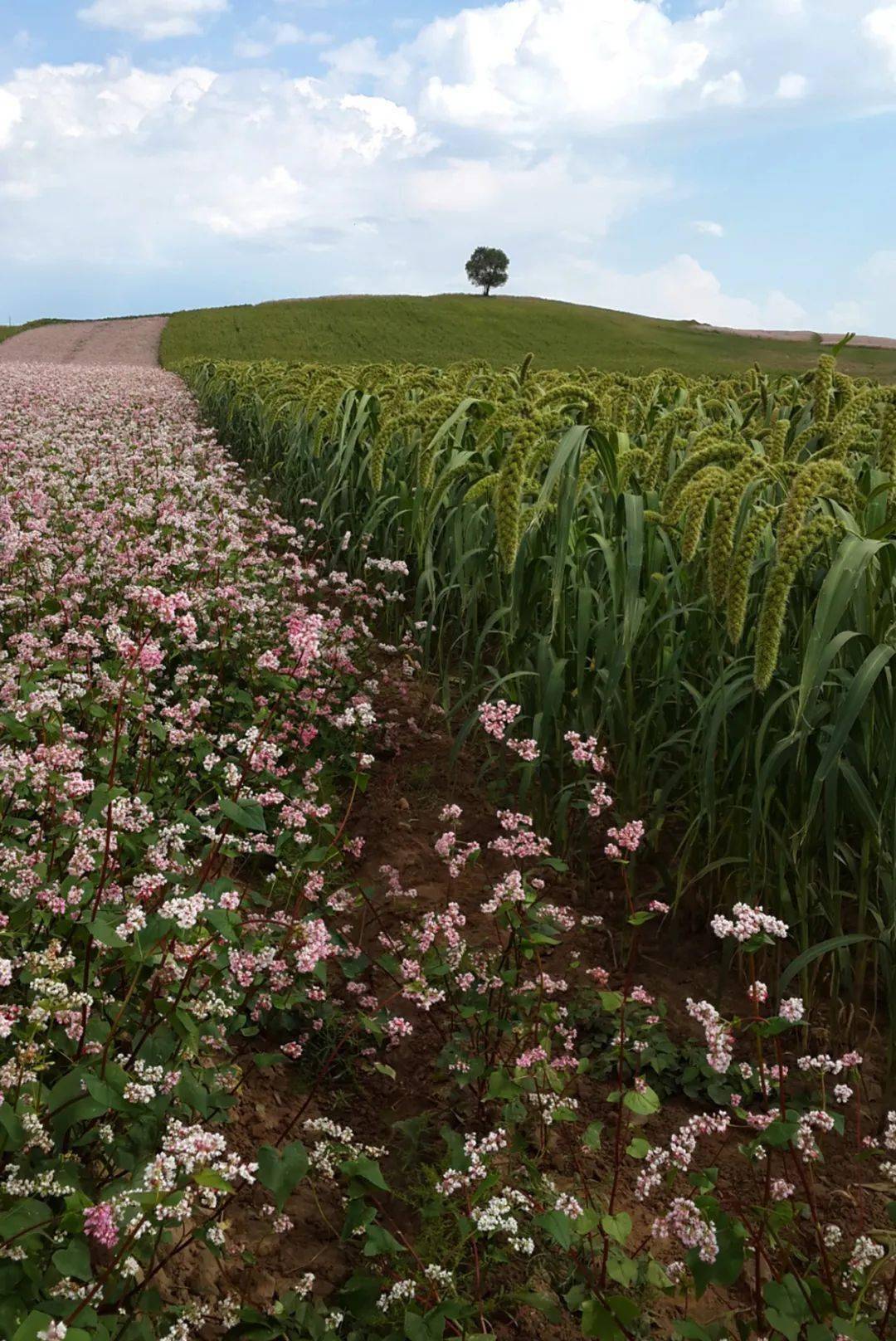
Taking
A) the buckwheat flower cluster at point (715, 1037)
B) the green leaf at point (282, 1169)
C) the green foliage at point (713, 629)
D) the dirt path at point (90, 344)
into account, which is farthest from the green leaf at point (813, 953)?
the dirt path at point (90, 344)

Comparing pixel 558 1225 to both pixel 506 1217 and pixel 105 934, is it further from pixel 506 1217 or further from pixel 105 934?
pixel 105 934

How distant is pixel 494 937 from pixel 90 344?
49.7 m

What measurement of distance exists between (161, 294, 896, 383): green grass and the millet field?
36940mm

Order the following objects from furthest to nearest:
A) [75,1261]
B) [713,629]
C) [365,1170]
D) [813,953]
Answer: [713,629] → [813,953] → [365,1170] → [75,1261]

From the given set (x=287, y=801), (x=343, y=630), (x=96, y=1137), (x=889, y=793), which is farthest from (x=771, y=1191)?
(x=343, y=630)

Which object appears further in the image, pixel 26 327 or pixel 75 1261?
pixel 26 327

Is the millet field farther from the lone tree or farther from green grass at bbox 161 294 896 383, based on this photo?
the lone tree

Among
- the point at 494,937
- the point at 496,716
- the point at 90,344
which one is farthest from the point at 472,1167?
the point at 90,344

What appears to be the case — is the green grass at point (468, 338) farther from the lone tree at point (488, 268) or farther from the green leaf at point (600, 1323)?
the green leaf at point (600, 1323)

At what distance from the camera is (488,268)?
307ft

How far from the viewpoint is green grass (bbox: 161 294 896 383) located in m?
45.3

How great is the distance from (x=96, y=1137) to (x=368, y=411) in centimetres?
657

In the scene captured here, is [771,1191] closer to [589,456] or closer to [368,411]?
[589,456]

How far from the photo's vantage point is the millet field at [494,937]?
7.22 feet
